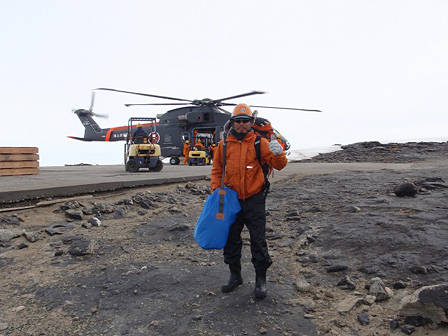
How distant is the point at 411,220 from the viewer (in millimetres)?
4883

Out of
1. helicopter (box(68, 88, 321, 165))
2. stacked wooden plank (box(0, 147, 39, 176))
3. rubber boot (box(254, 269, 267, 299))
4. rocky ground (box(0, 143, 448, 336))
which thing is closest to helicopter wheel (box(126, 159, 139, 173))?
stacked wooden plank (box(0, 147, 39, 176))

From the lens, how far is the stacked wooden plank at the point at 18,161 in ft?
35.4

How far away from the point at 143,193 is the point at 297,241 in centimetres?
369

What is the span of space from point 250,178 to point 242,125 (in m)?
0.53

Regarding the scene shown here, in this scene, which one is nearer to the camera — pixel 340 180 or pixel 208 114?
pixel 340 180

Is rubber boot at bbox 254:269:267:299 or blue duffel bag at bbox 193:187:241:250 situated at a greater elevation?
blue duffel bag at bbox 193:187:241:250

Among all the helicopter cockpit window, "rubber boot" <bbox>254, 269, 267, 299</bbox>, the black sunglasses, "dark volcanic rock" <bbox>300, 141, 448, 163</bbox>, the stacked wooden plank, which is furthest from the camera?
the helicopter cockpit window

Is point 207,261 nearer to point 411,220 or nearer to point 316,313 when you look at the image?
point 316,313

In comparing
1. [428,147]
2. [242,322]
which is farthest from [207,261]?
[428,147]

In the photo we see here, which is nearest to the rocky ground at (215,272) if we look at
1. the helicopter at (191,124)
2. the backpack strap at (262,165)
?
the backpack strap at (262,165)

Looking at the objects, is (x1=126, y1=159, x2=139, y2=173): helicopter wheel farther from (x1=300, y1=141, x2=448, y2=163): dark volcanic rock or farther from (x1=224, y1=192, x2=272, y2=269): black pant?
(x1=300, y1=141, x2=448, y2=163): dark volcanic rock

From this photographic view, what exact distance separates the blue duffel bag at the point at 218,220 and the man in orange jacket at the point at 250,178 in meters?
0.12

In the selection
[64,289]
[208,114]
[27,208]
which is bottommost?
[64,289]

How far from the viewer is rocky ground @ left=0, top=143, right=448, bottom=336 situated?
2.89 m
